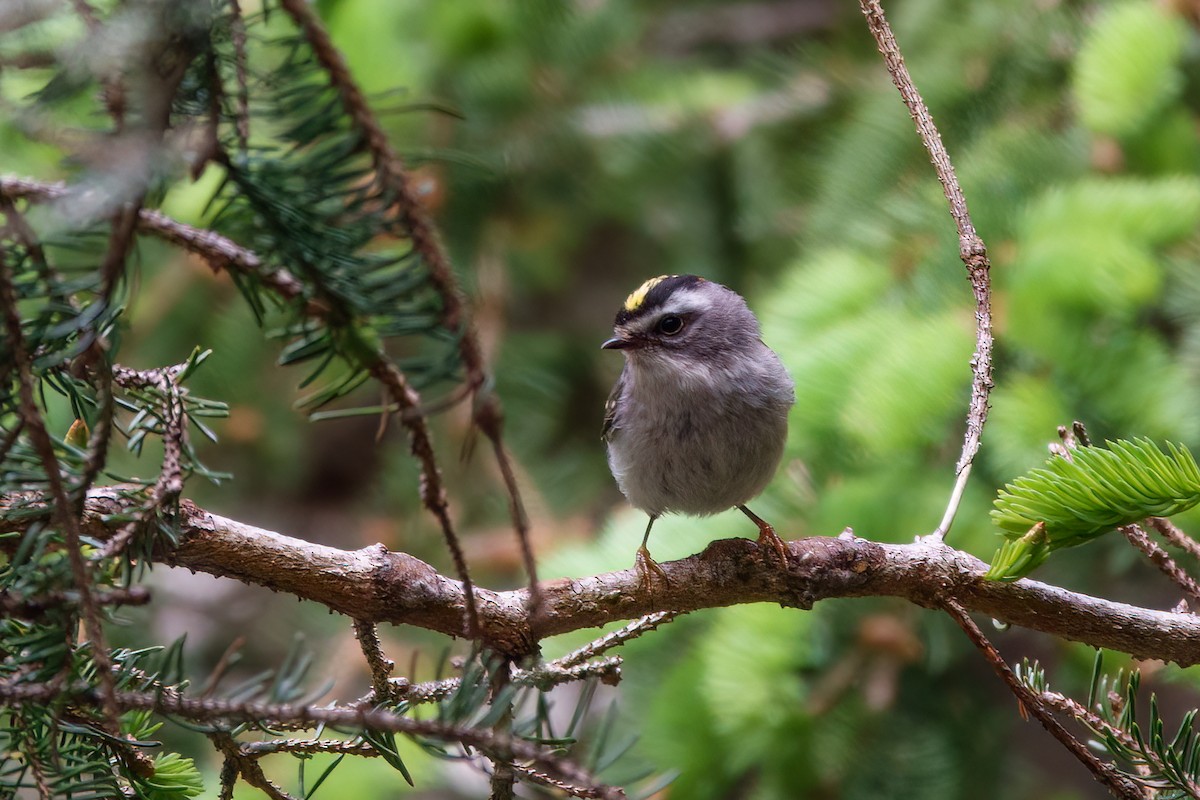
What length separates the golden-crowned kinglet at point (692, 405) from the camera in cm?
258

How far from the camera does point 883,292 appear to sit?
2.68 meters

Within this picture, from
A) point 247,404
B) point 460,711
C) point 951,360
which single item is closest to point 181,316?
point 247,404

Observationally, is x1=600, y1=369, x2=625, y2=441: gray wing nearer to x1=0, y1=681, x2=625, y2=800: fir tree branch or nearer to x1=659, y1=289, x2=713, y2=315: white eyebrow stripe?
x1=659, y1=289, x2=713, y2=315: white eyebrow stripe

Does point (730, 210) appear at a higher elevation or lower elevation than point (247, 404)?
higher

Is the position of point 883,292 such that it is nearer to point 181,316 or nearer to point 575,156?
point 575,156

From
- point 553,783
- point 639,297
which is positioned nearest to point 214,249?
point 553,783

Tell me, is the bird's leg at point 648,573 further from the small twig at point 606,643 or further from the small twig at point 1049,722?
the small twig at point 1049,722

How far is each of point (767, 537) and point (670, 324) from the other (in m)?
0.87

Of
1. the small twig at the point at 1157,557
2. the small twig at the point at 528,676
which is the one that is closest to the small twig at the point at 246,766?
the small twig at the point at 528,676

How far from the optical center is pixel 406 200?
34.3 inches

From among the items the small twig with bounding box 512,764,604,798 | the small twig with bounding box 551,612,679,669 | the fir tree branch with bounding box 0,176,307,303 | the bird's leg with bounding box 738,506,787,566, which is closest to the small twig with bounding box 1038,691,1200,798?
the bird's leg with bounding box 738,506,787,566

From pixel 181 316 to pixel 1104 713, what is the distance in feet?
9.49

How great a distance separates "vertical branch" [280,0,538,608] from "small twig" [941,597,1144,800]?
94 centimetres

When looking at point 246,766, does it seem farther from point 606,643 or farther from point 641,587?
point 641,587
